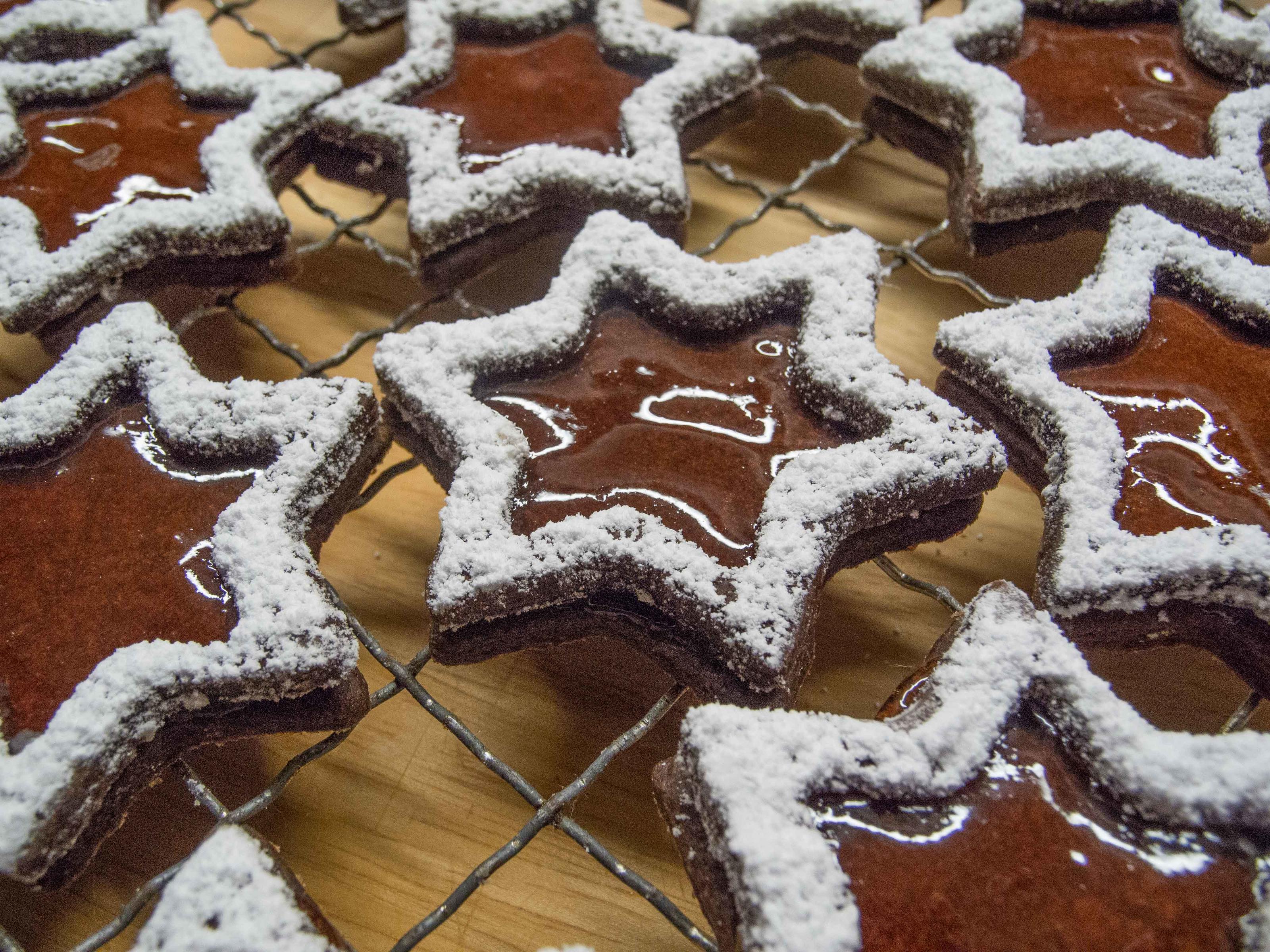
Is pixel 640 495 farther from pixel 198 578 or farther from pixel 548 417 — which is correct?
pixel 198 578

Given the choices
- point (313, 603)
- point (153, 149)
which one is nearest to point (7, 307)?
point (153, 149)

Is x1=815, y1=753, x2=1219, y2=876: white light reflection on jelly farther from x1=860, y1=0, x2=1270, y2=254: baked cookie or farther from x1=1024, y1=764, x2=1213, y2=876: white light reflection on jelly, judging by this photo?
x1=860, y1=0, x2=1270, y2=254: baked cookie

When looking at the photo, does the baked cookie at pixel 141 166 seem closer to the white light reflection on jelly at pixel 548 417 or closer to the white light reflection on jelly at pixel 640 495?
the white light reflection on jelly at pixel 548 417

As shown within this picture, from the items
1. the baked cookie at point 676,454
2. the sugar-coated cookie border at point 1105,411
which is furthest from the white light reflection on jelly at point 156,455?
the sugar-coated cookie border at point 1105,411

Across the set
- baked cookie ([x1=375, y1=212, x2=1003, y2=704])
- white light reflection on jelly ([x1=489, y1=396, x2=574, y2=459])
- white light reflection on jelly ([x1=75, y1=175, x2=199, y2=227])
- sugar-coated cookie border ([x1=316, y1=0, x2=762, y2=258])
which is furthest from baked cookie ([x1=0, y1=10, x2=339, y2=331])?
white light reflection on jelly ([x1=489, y1=396, x2=574, y2=459])

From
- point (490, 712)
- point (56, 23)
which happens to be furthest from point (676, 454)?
point (56, 23)
